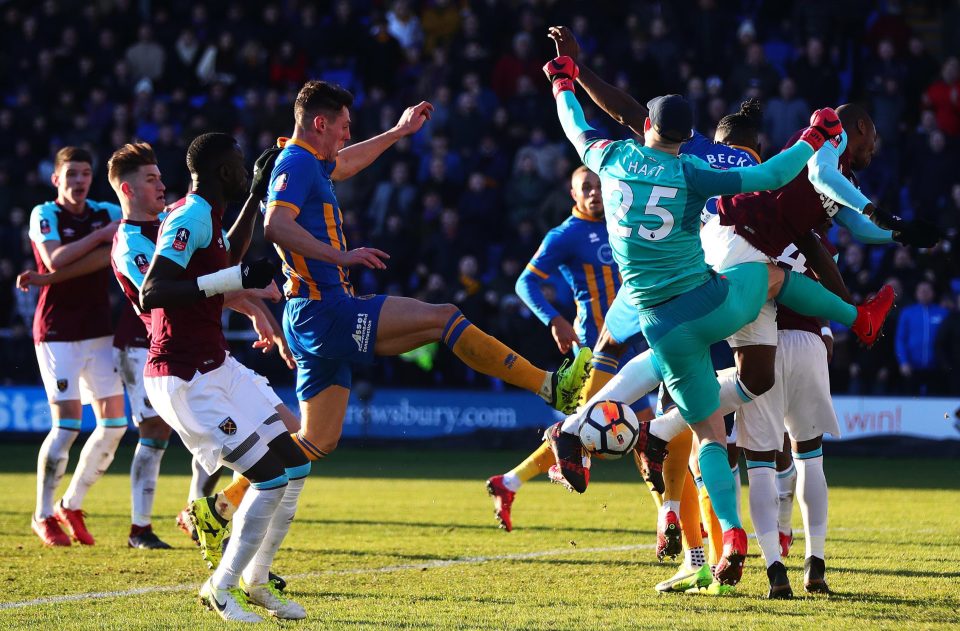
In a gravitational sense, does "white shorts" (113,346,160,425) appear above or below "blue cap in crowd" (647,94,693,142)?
below

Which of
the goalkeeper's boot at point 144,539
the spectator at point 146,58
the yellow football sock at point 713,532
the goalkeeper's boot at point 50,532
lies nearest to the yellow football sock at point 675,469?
the yellow football sock at point 713,532

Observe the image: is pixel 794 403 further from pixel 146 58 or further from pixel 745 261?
pixel 146 58

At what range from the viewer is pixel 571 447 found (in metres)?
6.56

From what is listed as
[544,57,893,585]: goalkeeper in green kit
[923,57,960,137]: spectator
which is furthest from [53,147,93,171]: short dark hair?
[923,57,960,137]: spectator

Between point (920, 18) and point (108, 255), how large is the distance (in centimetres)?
1787

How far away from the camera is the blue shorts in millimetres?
6809

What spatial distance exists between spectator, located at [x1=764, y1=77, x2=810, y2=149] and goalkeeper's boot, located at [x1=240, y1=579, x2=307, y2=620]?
13922mm

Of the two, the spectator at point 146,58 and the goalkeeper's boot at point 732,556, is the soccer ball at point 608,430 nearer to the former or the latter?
the goalkeeper's boot at point 732,556

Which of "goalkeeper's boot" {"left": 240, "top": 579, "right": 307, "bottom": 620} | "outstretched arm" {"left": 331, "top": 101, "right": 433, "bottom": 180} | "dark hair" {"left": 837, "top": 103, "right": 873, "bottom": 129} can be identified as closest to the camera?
"goalkeeper's boot" {"left": 240, "top": 579, "right": 307, "bottom": 620}

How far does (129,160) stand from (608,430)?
333 cm

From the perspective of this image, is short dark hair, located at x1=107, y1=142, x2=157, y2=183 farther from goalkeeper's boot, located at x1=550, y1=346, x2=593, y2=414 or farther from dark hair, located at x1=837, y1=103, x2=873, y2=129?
dark hair, located at x1=837, y1=103, x2=873, y2=129

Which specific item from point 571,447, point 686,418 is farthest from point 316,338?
point 686,418

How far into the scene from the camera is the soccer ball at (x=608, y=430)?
6.49 m

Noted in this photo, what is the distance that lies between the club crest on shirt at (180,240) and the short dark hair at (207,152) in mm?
433
